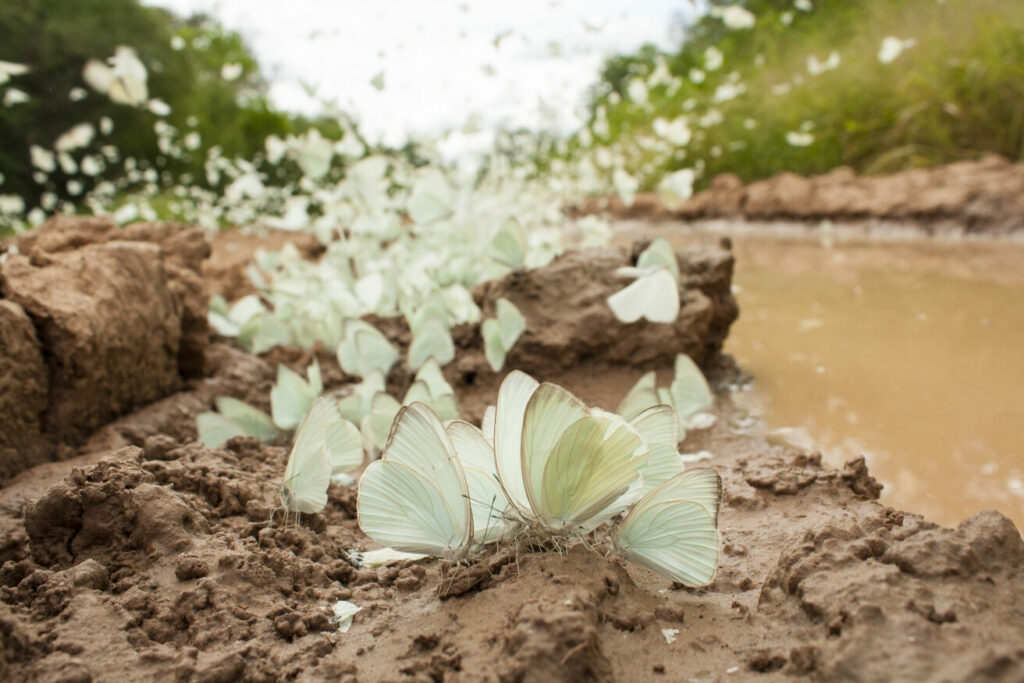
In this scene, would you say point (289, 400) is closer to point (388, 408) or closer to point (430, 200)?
point (388, 408)

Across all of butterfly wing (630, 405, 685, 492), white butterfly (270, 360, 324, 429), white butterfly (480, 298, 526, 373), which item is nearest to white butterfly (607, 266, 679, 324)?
white butterfly (480, 298, 526, 373)

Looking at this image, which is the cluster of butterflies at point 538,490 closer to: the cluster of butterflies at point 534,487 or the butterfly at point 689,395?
the cluster of butterflies at point 534,487

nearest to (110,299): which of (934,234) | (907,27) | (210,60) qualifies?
(934,234)

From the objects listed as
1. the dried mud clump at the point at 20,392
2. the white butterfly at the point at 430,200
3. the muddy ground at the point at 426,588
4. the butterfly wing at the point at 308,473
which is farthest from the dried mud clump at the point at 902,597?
the white butterfly at the point at 430,200

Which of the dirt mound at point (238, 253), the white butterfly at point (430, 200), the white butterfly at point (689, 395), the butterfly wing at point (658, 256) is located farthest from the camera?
the dirt mound at point (238, 253)

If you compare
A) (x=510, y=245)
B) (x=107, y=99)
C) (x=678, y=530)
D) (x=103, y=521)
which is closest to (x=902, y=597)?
(x=678, y=530)

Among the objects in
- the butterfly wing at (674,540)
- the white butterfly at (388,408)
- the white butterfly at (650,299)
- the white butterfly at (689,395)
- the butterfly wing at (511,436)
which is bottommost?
the white butterfly at (689,395)

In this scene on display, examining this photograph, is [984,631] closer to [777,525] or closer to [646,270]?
[777,525]
